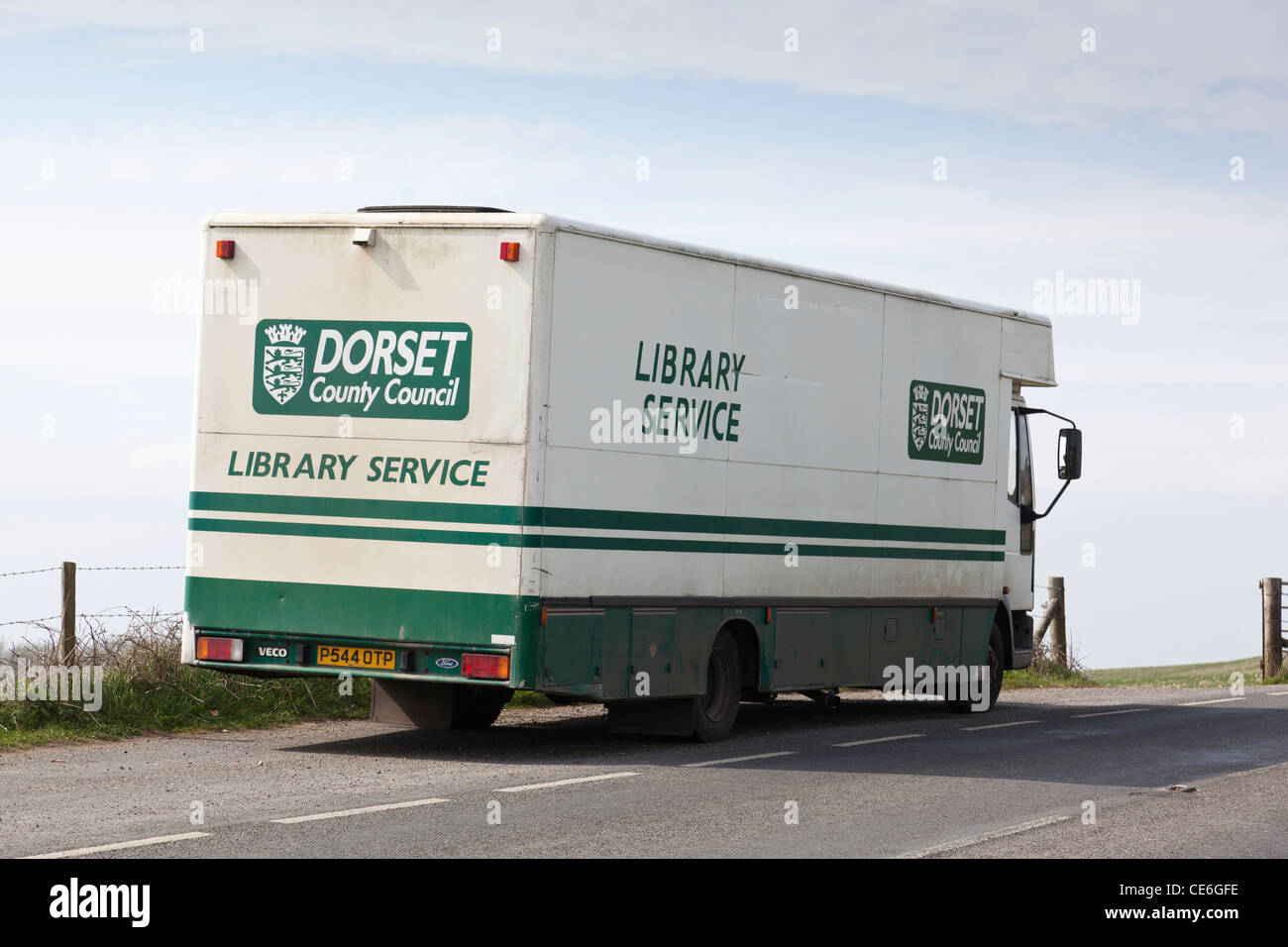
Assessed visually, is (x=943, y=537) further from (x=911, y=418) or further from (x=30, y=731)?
(x=30, y=731)

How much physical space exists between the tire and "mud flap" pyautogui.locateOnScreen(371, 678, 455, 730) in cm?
616

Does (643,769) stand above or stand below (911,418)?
below

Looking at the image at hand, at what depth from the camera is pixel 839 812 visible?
10195 mm

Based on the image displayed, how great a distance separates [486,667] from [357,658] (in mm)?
1064

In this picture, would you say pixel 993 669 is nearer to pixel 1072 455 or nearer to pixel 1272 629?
pixel 1072 455

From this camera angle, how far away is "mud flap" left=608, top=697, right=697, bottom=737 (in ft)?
44.1

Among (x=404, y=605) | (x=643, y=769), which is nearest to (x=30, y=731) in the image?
(x=404, y=605)

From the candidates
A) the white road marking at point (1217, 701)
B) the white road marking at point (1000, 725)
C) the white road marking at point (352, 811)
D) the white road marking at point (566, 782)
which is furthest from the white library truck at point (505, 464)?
the white road marking at point (1217, 701)

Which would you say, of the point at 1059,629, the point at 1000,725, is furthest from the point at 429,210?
the point at 1059,629

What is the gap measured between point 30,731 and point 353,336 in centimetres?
401

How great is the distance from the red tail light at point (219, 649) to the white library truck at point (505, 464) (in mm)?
17

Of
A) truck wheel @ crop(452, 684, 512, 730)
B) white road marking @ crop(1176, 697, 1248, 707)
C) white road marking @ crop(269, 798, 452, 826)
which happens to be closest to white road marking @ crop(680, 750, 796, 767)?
truck wheel @ crop(452, 684, 512, 730)

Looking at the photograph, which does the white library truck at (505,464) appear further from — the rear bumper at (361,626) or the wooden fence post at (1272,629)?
the wooden fence post at (1272,629)

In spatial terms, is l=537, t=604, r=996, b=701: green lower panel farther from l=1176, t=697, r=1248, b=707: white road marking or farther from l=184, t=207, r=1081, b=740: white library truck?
l=1176, t=697, r=1248, b=707: white road marking
